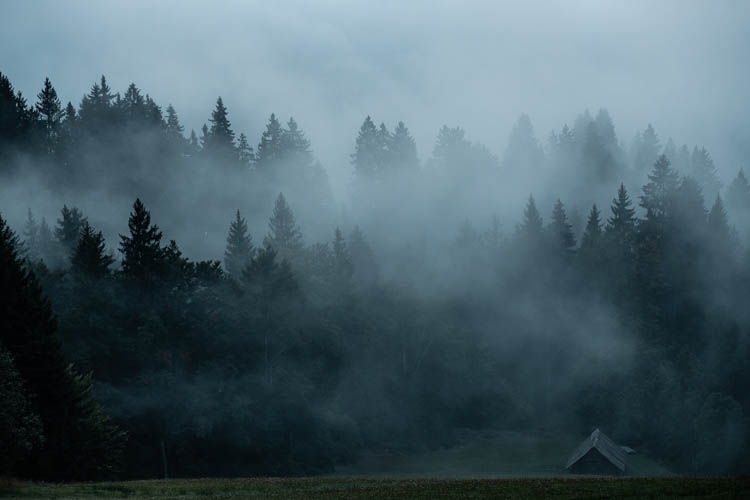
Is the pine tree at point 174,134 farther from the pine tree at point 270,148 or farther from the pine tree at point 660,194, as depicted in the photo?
the pine tree at point 660,194

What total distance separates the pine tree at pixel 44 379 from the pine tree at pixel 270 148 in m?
90.4

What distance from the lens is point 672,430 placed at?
88188 mm

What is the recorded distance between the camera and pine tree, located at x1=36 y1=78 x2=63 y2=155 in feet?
431

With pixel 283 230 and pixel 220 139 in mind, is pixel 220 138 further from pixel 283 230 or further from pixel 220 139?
pixel 283 230

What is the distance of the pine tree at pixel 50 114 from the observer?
431 ft

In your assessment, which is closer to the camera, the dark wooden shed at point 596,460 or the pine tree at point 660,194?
the dark wooden shed at point 596,460

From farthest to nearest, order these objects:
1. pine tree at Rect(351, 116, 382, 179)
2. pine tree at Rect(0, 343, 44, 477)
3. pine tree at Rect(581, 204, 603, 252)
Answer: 1. pine tree at Rect(351, 116, 382, 179)
2. pine tree at Rect(581, 204, 603, 252)
3. pine tree at Rect(0, 343, 44, 477)

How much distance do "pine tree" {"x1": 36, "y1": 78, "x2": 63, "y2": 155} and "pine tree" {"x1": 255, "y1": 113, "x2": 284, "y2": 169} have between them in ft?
106

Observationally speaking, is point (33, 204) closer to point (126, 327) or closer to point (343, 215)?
point (343, 215)

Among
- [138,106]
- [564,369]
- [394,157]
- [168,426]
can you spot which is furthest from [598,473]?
[138,106]

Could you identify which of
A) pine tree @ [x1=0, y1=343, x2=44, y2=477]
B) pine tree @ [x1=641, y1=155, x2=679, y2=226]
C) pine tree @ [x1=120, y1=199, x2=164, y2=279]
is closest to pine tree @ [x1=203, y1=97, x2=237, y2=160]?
pine tree @ [x1=120, y1=199, x2=164, y2=279]

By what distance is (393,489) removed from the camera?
39594 mm

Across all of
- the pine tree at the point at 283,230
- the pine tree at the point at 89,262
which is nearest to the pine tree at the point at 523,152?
the pine tree at the point at 283,230

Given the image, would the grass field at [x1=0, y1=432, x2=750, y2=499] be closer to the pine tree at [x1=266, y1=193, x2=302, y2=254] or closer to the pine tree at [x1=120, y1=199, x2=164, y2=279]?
the pine tree at [x1=120, y1=199, x2=164, y2=279]
